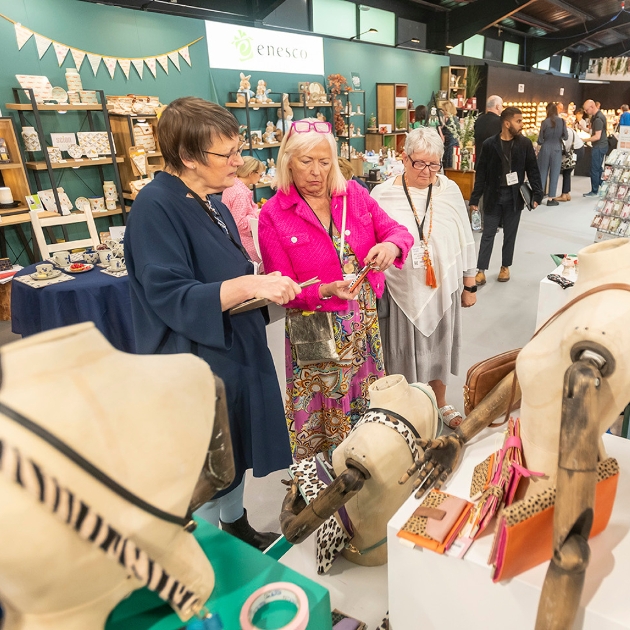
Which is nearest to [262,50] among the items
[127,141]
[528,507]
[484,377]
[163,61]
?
[163,61]

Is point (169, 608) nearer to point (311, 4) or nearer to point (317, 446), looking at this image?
point (317, 446)

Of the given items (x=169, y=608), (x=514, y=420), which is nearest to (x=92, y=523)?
(x=169, y=608)

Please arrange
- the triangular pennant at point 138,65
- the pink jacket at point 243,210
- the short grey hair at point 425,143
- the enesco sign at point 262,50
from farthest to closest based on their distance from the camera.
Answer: the enesco sign at point 262,50 < the triangular pennant at point 138,65 < the pink jacket at point 243,210 < the short grey hair at point 425,143

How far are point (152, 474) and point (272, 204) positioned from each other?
142 centimetres

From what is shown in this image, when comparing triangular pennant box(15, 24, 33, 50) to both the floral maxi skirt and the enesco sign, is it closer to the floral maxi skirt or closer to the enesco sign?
the enesco sign

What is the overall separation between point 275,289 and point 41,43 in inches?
197

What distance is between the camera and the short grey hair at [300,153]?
1.76 m

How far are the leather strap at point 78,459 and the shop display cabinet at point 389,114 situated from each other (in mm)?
9226

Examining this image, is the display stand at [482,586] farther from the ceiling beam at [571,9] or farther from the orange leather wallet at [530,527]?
the ceiling beam at [571,9]

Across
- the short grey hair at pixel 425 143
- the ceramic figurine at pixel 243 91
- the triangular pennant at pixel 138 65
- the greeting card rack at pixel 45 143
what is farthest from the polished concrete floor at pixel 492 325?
the triangular pennant at pixel 138 65

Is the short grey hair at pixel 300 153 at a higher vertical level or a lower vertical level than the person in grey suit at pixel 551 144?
higher

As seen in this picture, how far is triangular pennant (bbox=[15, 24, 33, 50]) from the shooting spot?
4.59 m

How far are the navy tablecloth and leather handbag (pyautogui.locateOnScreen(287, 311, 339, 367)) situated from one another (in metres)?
1.73

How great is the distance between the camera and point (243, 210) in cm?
389
